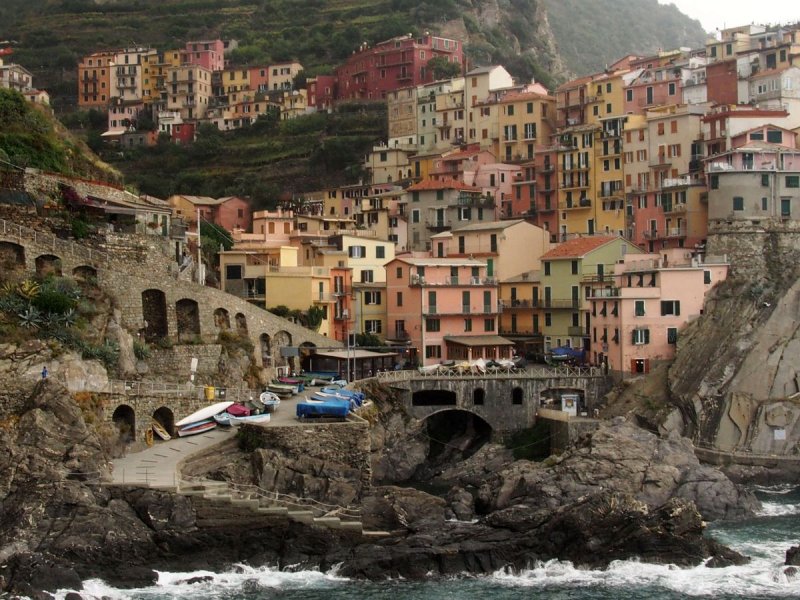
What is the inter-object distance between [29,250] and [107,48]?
92.8 meters

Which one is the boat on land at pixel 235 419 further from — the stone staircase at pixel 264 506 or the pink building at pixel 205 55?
the pink building at pixel 205 55

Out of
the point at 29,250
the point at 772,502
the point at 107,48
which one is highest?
the point at 107,48

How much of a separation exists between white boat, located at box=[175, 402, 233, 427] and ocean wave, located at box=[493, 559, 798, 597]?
1530cm

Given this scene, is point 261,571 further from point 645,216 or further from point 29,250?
point 645,216

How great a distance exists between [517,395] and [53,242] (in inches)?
987

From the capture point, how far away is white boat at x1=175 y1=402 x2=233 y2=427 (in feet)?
186

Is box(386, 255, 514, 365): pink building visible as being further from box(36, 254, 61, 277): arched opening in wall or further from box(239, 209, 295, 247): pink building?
box(36, 254, 61, 277): arched opening in wall

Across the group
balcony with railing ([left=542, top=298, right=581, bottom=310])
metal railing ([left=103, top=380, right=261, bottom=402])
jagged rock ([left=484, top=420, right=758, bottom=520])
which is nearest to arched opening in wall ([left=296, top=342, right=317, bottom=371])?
metal railing ([left=103, top=380, right=261, bottom=402])

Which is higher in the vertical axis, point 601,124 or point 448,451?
point 601,124

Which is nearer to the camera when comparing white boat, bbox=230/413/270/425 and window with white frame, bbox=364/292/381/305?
white boat, bbox=230/413/270/425

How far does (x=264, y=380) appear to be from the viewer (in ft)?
214

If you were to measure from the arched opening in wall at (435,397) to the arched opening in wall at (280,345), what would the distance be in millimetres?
6877

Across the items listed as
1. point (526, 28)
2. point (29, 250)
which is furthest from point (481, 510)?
point (526, 28)

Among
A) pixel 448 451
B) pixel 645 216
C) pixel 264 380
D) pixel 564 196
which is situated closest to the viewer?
pixel 264 380
